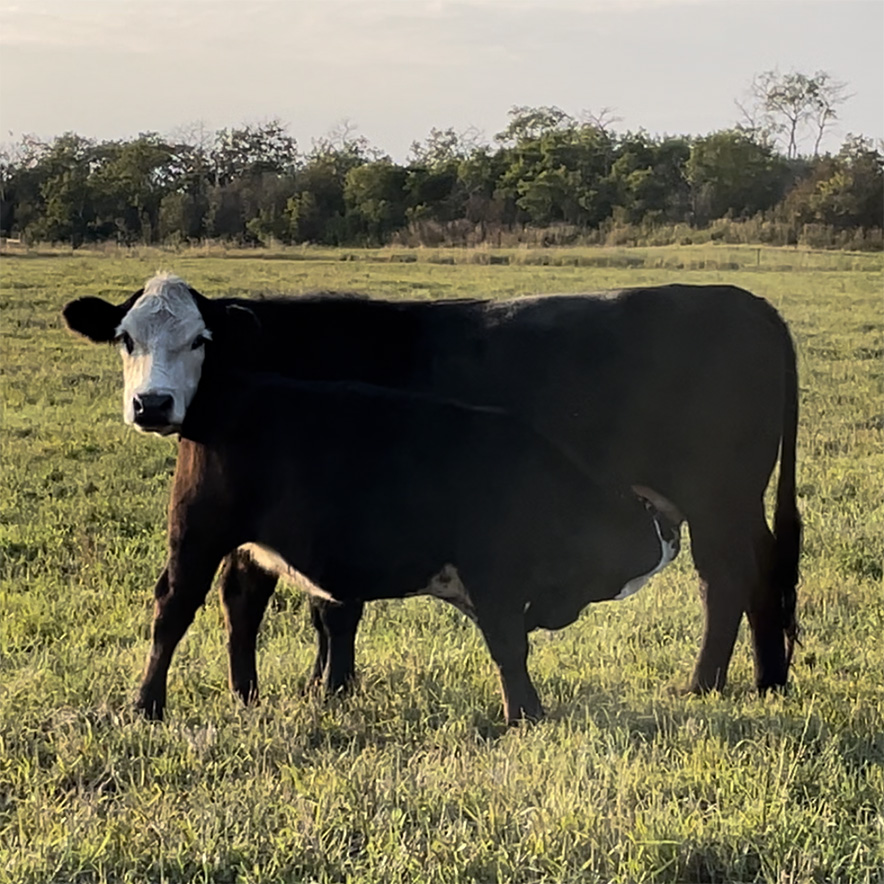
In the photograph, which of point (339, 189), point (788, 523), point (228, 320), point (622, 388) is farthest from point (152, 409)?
point (339, 189)

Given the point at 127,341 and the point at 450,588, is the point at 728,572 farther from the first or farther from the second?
the point at 127,341

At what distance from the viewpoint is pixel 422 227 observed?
1245 cm

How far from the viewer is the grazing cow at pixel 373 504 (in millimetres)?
4031

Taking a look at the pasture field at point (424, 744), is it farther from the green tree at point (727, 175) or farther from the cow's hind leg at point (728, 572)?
the green tree at point (727, 175)

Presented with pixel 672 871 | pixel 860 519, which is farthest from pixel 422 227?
pixel 672 871

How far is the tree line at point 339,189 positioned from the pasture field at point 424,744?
4415 millimetres

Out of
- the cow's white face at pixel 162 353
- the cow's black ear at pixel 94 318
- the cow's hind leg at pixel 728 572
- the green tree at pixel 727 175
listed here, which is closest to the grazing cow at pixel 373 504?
the cow's white face at pixel 162 353

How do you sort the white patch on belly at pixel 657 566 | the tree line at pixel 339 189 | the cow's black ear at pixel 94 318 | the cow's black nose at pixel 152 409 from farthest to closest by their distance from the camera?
the tree line at pixel 339 189, the white patch on belly at pixel 657 566, the cow's black ear at pixel 94 318, the cow's black nose at pixel 152 409

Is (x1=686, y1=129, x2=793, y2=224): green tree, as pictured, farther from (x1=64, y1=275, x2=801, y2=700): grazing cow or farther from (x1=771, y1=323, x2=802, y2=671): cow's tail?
(x1=64, y1=275, x2=801, y2=700): grazing cow

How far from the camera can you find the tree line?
1109 centimetres

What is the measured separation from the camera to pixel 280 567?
4195 mm

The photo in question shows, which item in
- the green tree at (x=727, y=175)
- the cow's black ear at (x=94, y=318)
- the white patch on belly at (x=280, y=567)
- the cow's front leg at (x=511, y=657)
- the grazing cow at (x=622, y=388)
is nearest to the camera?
the cow's front leg at (x=511, y=657)

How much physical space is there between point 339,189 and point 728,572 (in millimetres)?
7352

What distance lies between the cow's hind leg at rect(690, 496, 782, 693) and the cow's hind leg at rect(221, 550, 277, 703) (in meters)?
1.70
